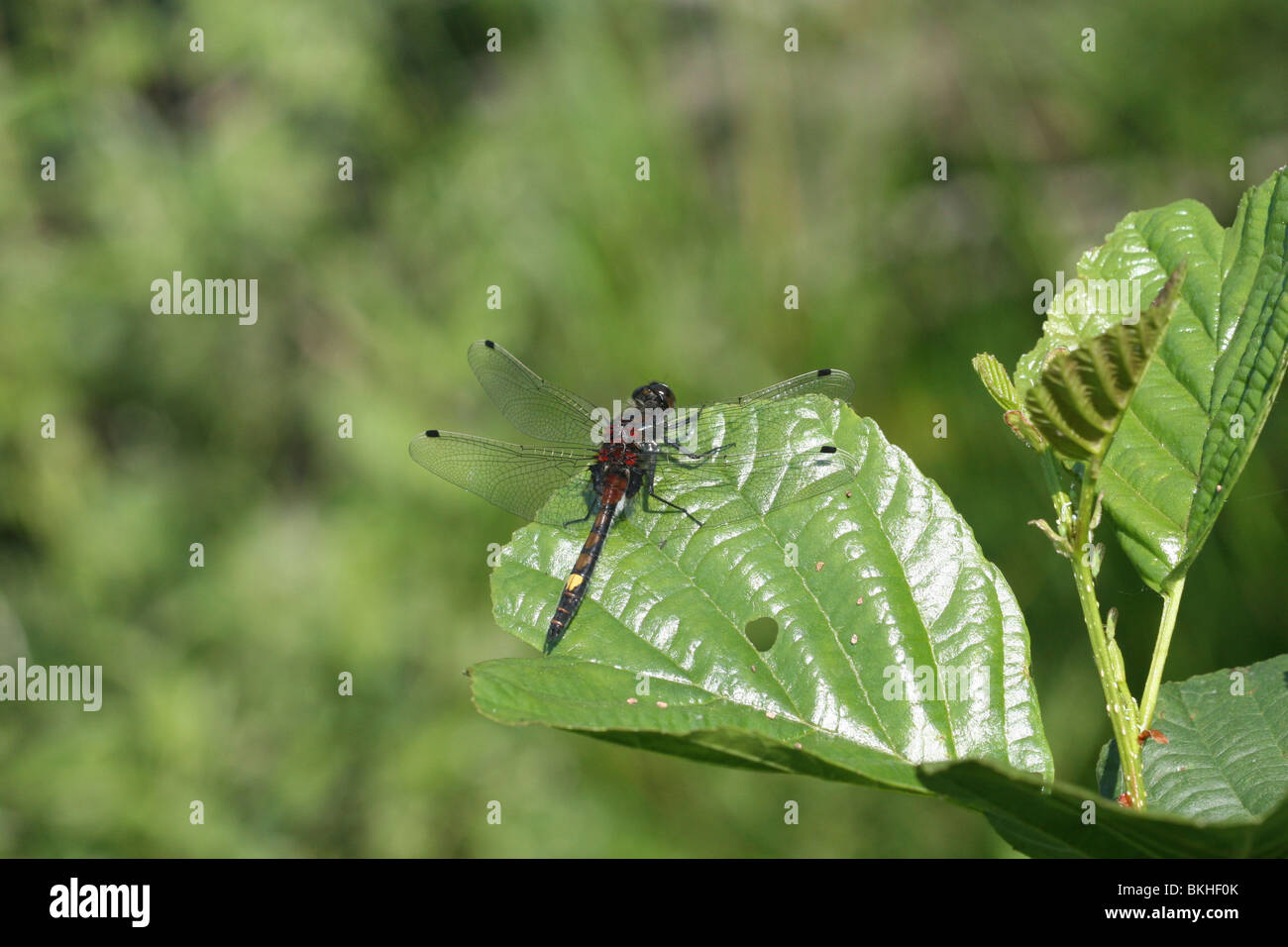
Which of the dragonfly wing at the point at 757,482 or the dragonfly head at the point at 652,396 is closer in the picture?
the dragonfly wing at the point at 757,482

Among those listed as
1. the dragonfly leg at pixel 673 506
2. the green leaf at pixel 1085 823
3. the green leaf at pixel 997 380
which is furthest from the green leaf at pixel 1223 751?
the dragonfly leg at pixel 673 506

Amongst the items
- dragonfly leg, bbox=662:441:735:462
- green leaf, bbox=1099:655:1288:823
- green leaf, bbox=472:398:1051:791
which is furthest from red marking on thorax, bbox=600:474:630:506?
green leaf, bbox=1099:655:1288:823

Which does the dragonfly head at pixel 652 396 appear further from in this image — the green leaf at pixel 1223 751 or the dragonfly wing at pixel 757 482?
the green leaf at pixel 1223 751

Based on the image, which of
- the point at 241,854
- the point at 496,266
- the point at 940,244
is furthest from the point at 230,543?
the point at 940,244

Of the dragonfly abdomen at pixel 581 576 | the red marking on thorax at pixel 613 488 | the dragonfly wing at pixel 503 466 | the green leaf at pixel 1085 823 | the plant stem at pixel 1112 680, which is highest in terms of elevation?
the dragonfly wing at pixel 503 466
